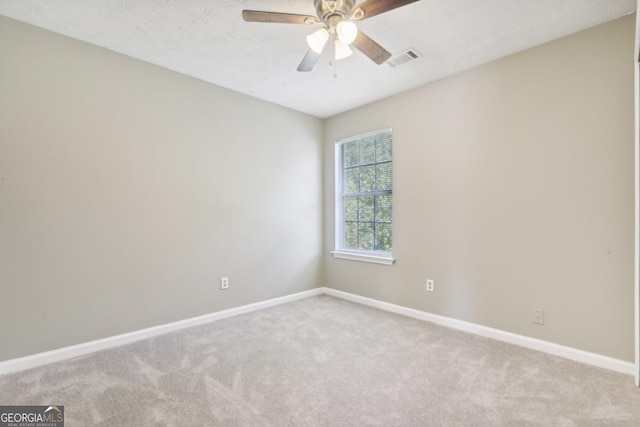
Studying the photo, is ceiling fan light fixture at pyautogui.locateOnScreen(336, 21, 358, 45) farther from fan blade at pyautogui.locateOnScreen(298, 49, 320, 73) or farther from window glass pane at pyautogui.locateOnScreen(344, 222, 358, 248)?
window glass pane at pyautogui.locateOnScreen(344, 222, 358, 248)

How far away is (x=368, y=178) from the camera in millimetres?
3838

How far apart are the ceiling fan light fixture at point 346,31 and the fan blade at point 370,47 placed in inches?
5.1

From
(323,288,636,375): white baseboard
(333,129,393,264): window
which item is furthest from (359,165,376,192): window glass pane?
(323,288,636,375): white baseboard

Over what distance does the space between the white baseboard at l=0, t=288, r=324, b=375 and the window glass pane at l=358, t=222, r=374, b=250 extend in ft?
4.27

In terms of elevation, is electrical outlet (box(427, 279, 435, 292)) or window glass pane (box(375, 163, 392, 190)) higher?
window glass pane (box(375, 163, 392, 190))

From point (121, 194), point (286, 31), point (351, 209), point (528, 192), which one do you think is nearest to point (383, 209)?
point (351, 209)

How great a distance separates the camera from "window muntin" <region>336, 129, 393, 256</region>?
362cm

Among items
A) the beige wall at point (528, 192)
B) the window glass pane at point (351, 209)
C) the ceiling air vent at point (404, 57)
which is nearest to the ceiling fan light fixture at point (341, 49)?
the ceiling air vent at point (404, 57)

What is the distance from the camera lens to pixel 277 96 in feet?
11.6

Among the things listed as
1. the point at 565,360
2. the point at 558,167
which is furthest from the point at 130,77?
the point at 565,360

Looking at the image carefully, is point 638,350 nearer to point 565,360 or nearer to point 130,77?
point 565,360

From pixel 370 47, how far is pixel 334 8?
Answer: 357 mm

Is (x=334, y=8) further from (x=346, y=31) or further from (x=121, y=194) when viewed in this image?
(x=121, y=194)

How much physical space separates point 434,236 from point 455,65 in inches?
63.6
